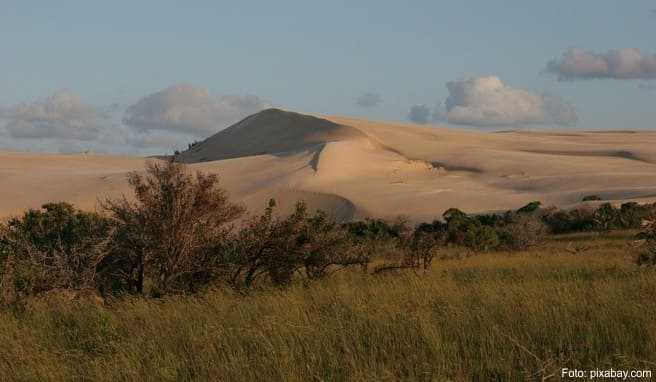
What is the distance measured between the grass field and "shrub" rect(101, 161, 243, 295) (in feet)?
3.96

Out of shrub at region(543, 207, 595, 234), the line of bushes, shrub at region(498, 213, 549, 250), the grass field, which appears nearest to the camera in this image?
the grass field

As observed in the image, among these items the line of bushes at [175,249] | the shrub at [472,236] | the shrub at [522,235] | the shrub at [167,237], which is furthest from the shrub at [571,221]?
the shrub at [167,237]

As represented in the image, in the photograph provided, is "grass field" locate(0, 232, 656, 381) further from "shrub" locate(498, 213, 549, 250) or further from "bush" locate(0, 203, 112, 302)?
"shrub" locate(498, 213, 549, 250)

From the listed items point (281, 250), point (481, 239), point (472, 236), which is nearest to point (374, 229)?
point (472, 236)

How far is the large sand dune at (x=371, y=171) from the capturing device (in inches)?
1973

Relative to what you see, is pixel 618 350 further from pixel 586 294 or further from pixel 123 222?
pixel 123 222

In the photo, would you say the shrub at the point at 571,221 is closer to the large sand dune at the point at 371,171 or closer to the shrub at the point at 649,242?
the large sand dune at the point at 371,171

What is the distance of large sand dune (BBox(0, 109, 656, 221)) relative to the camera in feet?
164

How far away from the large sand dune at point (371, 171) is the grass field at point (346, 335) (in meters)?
30.3

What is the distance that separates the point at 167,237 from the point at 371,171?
55.2 m

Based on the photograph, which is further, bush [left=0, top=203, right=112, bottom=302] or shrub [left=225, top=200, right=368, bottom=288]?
shrub [left=225, top=200, right=368, bottom=288]

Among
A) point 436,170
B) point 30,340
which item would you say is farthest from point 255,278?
point 436,170

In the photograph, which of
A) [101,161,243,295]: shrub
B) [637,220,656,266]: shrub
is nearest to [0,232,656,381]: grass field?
[101,161,243,295]: shrub

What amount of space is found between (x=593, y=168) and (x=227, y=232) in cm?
5881
